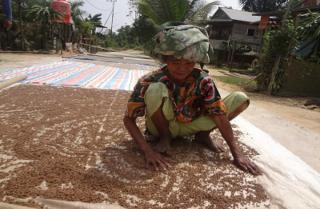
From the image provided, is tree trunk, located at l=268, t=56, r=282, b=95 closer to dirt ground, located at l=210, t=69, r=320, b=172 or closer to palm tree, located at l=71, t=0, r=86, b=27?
dirt ground, located at l=210, t=69, r=320, b=172

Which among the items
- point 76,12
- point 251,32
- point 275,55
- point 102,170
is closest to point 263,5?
point 251,32

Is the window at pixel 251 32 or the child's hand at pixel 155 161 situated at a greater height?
the window at pixel 251 32

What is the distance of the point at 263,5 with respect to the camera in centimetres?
3241

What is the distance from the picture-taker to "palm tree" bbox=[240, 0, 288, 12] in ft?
104

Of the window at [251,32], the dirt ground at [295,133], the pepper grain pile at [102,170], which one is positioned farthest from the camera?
the window at [251,32]

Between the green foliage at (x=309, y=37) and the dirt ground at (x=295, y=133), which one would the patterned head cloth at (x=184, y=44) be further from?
the green foliage at (x=309, y=37)

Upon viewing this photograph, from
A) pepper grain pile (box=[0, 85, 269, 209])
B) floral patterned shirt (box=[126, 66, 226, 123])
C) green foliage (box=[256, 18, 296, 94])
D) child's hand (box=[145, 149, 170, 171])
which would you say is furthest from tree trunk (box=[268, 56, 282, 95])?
child's hand (box=[145, 149, 170, 171])

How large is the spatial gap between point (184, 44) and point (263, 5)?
34.4 m

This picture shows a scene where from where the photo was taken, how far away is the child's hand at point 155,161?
67.2 inches

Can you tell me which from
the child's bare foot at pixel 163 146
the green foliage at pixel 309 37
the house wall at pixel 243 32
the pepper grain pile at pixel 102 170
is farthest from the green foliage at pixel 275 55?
the house wall at pixel 243 32

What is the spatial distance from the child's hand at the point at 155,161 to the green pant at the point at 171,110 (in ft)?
0.80

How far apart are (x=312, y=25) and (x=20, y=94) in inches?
258

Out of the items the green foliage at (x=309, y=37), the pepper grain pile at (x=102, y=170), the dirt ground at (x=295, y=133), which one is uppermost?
the green foliage at (x=309, y=37)

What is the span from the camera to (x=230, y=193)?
1.55 metres
